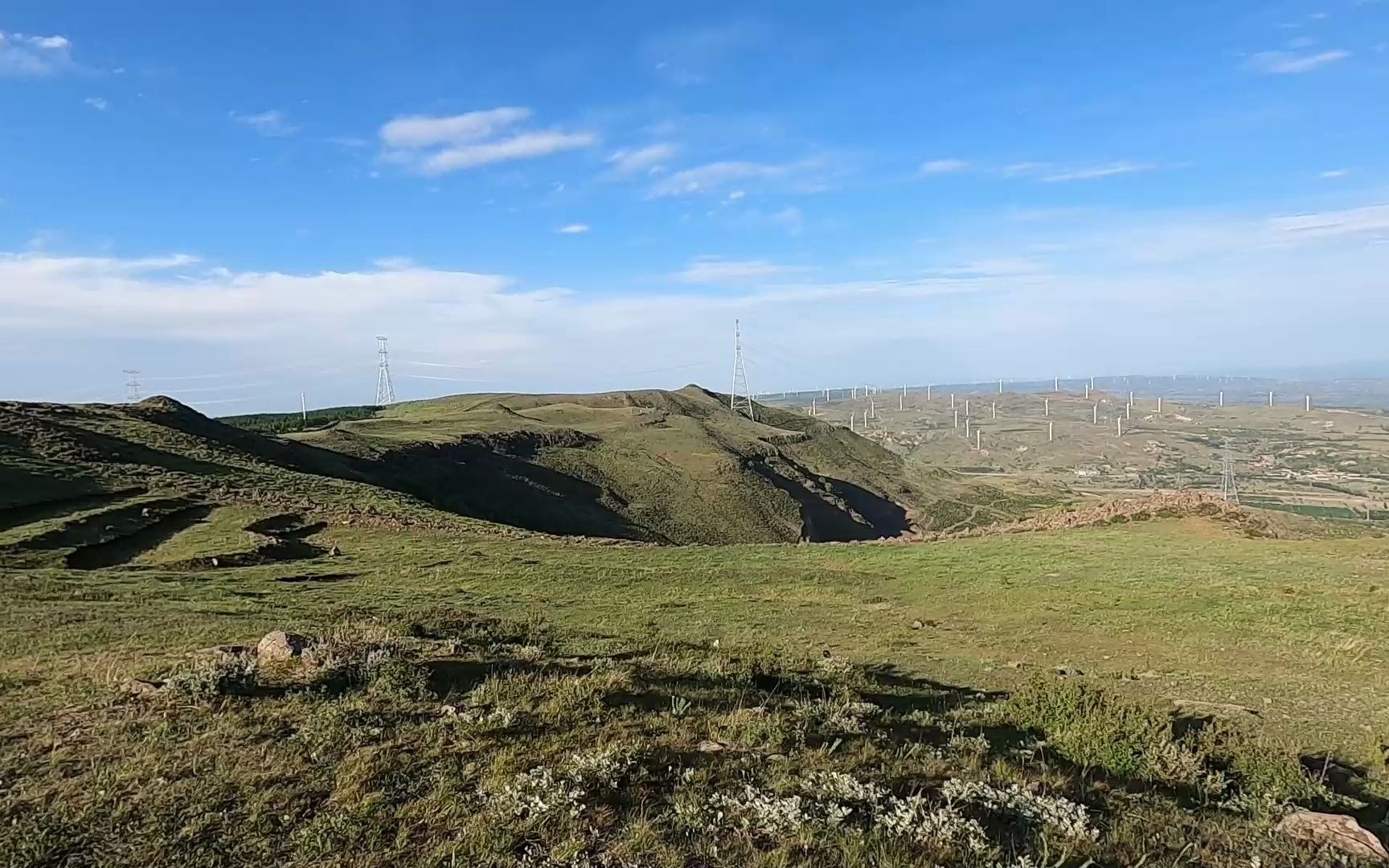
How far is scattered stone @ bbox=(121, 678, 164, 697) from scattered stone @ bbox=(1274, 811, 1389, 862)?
10.7 m

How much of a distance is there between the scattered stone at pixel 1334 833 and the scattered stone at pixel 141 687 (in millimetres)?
10742

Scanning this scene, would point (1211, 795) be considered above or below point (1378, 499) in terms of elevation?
above

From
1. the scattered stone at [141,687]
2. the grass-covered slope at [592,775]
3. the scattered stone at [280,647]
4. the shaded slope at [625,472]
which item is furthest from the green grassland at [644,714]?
the shaded slope at [625,472]

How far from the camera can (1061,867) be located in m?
5.12

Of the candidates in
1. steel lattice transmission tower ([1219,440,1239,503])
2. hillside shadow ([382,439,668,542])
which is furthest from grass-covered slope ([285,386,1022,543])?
steel lattice transmission tower ([1219,440,1239,503])

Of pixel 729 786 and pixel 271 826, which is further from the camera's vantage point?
pixel 729 786

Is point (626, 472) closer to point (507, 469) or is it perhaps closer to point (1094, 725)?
point (507, 469)

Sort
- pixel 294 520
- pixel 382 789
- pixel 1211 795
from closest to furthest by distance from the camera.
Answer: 1. pixel 382 789
2. pixel 1211 795
3. pixel 294 520

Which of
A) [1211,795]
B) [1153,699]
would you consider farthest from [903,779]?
[1153,699]

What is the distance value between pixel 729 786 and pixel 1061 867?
2455 millimetres

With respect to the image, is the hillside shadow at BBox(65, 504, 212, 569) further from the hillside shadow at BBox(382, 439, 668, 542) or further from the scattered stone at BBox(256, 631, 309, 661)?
→ the hillside shadow at BBox(382, 439, 668, 542)

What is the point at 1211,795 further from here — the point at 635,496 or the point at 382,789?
the point at 635,496

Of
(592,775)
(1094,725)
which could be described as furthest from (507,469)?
(592,775)

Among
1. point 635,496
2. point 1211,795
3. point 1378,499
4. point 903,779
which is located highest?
point 903,779
